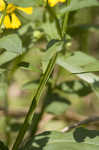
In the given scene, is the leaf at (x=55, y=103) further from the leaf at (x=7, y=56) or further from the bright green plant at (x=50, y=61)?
the leaf at (x=7, y=56)

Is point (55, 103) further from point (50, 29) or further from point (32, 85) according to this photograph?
point (50, 29)

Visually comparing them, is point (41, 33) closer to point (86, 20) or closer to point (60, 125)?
point (60, 125)

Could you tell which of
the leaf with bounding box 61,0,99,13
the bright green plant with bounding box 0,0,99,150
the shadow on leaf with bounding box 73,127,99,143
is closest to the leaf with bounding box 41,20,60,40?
the bright green plant with bounding box 0,0,99,150

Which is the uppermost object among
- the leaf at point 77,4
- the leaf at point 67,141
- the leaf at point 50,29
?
the leaf at point 77,4

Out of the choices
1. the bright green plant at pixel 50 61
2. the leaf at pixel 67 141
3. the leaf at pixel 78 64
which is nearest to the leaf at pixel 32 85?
the bright green plant at pixel 50 61

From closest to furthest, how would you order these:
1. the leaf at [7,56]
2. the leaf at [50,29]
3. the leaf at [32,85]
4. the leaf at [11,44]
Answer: the leaf at [11,44]
the leaf at [7,56]
the leaf at [50,29]
the leaf at [32,85]

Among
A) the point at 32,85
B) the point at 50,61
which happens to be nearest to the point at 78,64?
the point at 50,61

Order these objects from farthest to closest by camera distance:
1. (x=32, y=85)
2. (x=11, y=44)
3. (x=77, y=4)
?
(x=32, y=85)
(x=77, y=4)
(x=11, y=44)

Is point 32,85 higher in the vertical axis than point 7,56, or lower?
lower

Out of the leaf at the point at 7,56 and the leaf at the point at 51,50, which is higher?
the leaf at the point at 51,50

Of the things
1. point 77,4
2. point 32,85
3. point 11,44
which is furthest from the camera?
point 32,85
